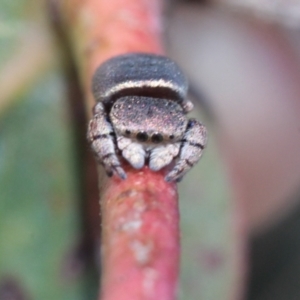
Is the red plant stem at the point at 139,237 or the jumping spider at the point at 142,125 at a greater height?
the jumping spider at the point at 142,125

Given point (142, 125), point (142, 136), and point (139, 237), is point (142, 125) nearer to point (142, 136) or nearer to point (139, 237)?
point (142, 136)

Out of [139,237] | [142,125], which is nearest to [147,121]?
[142,125]

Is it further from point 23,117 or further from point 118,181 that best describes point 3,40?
point 118,181

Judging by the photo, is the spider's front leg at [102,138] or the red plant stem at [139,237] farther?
the spider's front leg at [102,138]

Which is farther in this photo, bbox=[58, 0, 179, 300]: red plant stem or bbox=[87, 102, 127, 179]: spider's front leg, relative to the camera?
bbox=[87, 102, 127, 179]: spider's front leg

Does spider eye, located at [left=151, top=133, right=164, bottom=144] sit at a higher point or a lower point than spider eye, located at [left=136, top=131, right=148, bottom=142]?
lower

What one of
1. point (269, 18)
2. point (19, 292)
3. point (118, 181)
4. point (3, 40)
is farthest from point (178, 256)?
point (269, 18)
